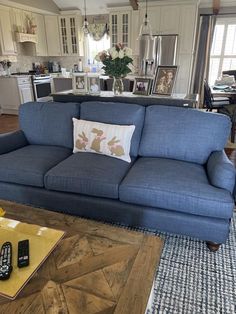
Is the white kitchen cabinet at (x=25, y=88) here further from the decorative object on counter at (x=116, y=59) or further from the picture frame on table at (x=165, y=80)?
the picture frame on table at (x=165, y=80)

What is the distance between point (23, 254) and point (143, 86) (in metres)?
2.13

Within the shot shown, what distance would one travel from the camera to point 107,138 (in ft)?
6.48

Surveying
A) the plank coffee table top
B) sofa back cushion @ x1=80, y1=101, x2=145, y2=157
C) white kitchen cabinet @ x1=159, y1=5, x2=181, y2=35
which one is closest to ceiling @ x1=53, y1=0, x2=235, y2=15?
white kitchen cabinet @ x1=159, y1=5, x2=181, y2=35

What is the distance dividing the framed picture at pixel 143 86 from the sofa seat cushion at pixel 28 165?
1.11 meters

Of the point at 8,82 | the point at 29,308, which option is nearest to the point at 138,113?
the point at 29,308

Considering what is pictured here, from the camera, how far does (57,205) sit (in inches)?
73.2

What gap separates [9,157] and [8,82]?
4167 millimetres

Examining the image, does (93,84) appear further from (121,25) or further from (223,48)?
(223,48)

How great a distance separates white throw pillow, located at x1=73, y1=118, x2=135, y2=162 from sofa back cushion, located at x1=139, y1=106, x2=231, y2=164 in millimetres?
189

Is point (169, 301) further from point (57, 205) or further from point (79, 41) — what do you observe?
point (79, 41)

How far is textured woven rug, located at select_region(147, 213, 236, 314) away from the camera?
1252mm

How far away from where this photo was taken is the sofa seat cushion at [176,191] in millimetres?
1474

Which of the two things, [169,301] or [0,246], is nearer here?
[0,246]

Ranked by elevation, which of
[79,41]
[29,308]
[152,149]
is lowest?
[29,308]
